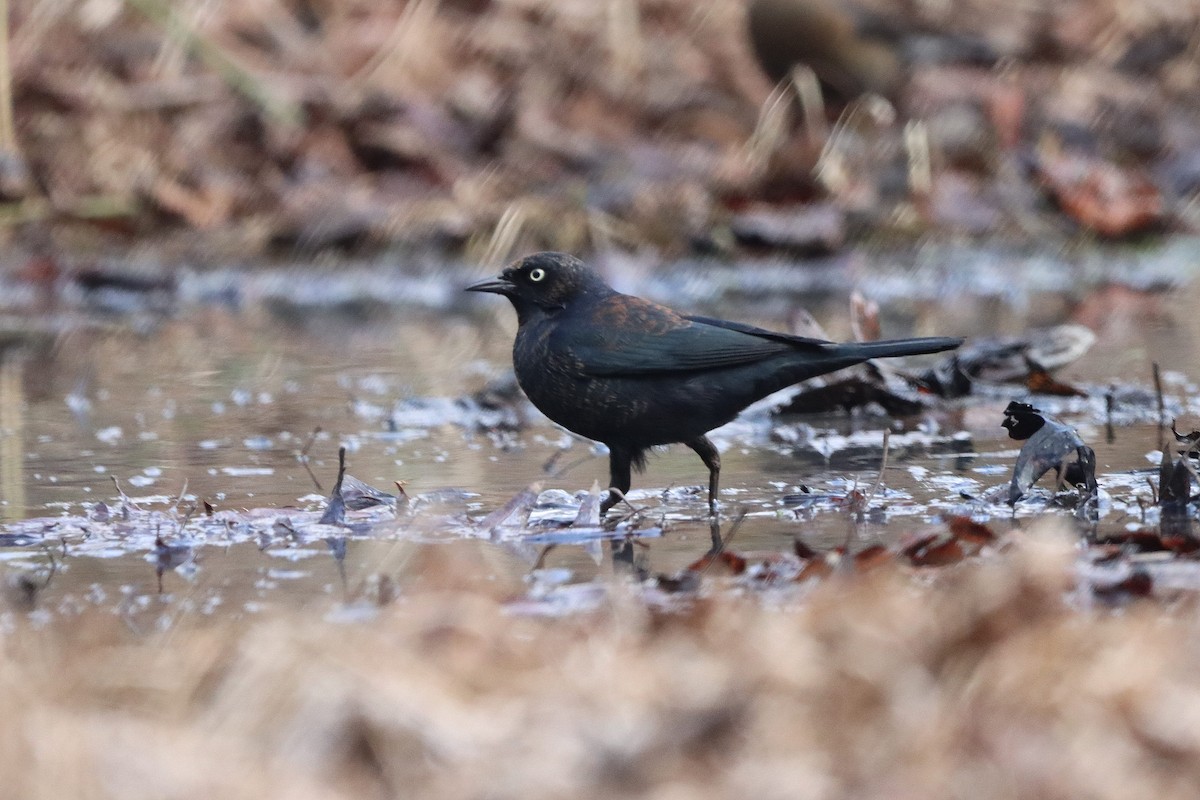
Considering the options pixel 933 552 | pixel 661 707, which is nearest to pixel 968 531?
pixel 933 552

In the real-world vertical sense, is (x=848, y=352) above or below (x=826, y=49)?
below

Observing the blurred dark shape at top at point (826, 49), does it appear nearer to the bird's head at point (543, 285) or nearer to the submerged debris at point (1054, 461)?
the bird's head at point (543, 285)

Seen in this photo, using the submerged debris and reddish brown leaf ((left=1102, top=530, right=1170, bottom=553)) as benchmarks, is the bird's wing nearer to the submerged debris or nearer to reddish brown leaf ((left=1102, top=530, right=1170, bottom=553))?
the submerged debris

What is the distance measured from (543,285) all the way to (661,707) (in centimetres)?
309

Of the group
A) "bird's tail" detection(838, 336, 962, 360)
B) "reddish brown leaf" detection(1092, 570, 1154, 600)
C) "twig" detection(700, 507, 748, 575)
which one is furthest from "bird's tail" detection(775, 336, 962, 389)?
"reddish brown leaf" detection(1092, 570, 1154, 600)

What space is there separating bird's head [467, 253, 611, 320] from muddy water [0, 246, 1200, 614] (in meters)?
0.50

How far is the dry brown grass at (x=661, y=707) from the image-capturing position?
7.97ft

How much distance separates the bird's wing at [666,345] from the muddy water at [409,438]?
0.37 meters

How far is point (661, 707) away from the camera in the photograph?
259 centimetres

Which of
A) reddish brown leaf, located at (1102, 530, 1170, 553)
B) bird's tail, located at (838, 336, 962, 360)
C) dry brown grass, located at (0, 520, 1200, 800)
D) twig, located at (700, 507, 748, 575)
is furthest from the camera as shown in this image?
bird's tail, located at (838, 336, 962, 360)

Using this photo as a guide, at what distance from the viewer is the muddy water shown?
4320mm

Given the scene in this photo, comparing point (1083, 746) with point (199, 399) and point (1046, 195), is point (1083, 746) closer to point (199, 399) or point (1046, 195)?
point (199, 399)

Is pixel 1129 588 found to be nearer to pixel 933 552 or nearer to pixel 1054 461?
pixel 933 552

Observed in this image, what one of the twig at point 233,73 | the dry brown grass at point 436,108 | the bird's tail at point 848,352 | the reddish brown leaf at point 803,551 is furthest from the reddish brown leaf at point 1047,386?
the twig at point 233,73
